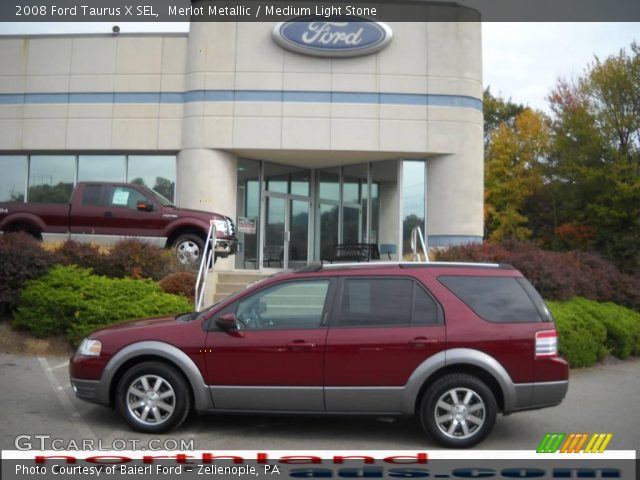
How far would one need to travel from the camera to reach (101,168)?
62.7 ft

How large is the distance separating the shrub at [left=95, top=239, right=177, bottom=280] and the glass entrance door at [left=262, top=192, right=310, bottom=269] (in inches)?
316

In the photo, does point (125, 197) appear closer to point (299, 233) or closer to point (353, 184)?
point (299, 233)

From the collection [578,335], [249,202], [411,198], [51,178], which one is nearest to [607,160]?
[411,198]

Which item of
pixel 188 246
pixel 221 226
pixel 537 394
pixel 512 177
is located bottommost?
pixel 537 394

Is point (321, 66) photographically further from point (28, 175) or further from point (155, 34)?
point (28, 175)

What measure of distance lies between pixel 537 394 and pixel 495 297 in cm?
96

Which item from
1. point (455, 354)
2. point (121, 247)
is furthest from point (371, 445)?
point (121, 247)

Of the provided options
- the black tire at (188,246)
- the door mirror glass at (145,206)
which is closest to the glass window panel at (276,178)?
the door mirror glass at (145,206)

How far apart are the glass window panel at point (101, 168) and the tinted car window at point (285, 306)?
45.2 ft

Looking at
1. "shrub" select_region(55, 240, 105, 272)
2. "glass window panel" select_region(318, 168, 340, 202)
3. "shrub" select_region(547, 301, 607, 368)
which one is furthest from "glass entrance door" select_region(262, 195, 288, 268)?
"shrub" select_region(547, 301, 607, 368)

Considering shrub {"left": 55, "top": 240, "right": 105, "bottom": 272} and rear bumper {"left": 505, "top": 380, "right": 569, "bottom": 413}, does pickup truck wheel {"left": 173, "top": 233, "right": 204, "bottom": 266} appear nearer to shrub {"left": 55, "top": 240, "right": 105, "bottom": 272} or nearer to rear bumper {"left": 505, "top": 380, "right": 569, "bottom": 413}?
shrub {"left": 55, "top": 240, "right": 105, "bottom": 272}

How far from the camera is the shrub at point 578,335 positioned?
34.8 feet

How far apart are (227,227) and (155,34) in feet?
26.0

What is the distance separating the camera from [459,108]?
60.3 ft
